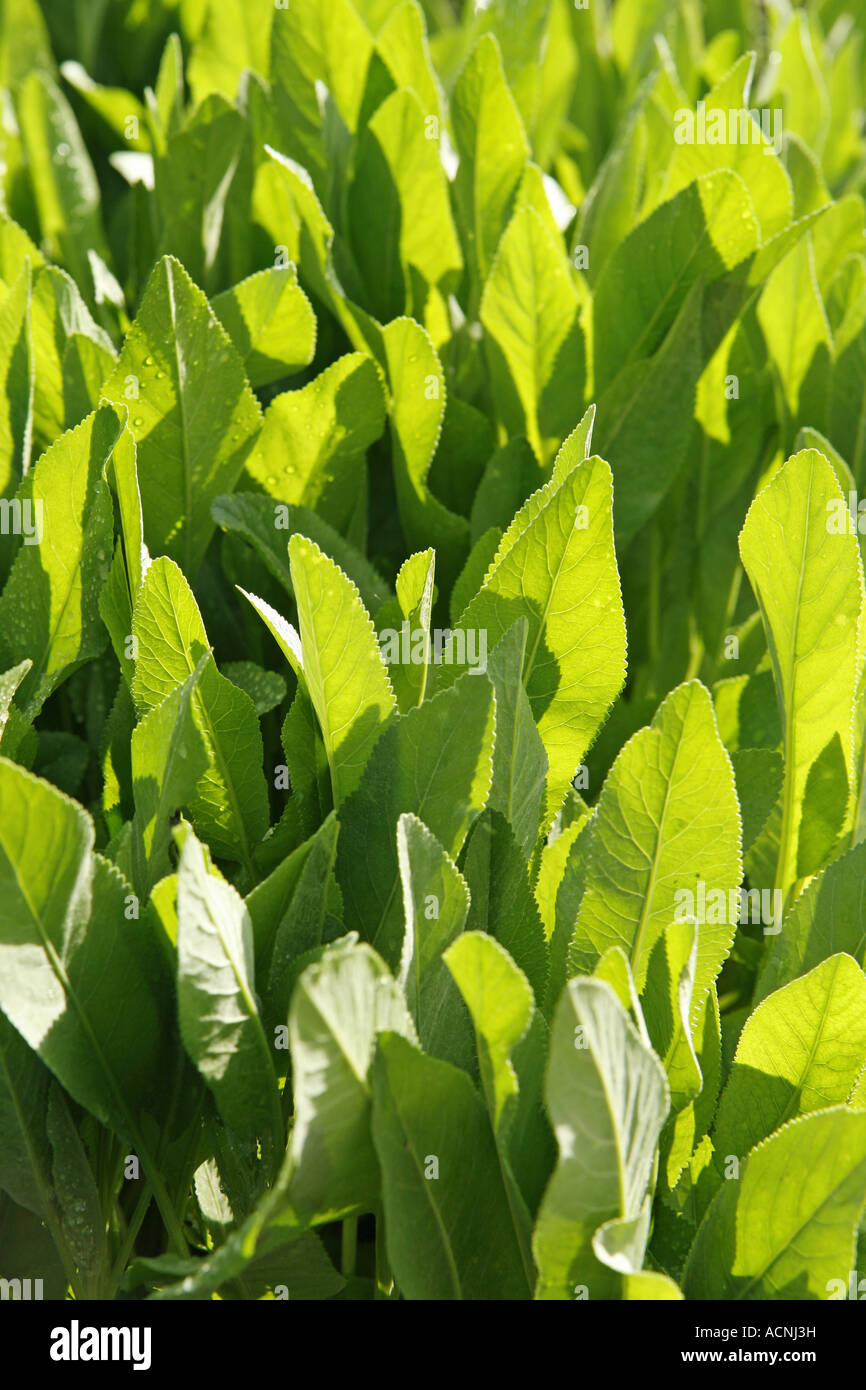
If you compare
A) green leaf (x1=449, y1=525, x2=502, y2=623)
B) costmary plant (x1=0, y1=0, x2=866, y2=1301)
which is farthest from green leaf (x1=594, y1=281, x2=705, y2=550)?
green leaf (x1=449, y1=525, x2=502, y2=623)

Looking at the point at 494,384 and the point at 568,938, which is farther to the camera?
the point at 494,384

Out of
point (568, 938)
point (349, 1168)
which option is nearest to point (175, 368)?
point (568, 938)

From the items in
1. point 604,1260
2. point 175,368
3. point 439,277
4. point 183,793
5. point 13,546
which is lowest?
point 604,1260

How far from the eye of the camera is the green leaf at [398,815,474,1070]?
3.32 ft

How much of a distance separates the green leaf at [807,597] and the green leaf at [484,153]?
0.80 meters

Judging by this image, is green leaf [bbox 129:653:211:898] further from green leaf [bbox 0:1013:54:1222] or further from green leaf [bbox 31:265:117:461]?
green leaf [bbox 31:265:117:461]

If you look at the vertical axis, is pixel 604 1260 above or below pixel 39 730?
below

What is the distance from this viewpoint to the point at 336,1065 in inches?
35.3

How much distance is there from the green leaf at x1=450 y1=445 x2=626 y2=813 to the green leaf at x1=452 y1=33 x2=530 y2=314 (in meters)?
0.82

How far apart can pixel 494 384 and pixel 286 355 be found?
0.29 m

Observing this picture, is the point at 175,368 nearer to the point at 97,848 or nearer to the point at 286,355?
the point at 286,355

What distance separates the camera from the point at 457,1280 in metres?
1.05

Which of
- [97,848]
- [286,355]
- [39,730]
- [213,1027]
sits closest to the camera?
[213,1027]

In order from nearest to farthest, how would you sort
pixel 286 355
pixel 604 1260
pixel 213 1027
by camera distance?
pixel 604 1260 → pixel 213 1027 → pixel 286 355
